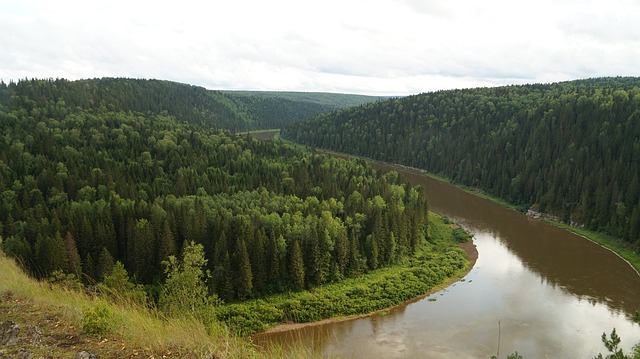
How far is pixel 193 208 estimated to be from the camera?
213 feet

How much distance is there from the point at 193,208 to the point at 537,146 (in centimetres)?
10304

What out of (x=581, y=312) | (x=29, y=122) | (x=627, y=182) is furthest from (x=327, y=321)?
(x=29, y=122)

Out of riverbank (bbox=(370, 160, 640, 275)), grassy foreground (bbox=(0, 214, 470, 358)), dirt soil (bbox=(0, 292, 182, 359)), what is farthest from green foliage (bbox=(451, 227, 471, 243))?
dirt soil (bbox=(0, 292, 182, 359))

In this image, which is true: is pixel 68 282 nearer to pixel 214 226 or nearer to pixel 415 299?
pixel 214 226

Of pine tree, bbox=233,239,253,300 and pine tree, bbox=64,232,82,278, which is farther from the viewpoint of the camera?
pine tree, bbox=233,239,253,300

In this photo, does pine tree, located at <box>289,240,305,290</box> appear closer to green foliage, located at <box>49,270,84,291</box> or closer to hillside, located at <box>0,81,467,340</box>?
hillside, located at <box>0,81,467,340</box>

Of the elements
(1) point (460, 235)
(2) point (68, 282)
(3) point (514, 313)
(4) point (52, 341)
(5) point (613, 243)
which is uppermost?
(4) point (52, 341)

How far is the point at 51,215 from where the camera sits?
200 feet

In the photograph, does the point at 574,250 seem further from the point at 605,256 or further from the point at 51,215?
the point at 51,215

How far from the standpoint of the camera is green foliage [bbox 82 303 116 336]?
1185 centimetres

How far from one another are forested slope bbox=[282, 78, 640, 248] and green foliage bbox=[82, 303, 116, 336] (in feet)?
293

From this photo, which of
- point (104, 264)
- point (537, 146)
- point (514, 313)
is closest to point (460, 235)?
point (514, 313)

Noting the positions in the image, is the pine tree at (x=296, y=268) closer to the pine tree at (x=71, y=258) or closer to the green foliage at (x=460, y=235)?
the pine tree at (x=71, y=258)

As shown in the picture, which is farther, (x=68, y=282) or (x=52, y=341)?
(x=68, y=282)
